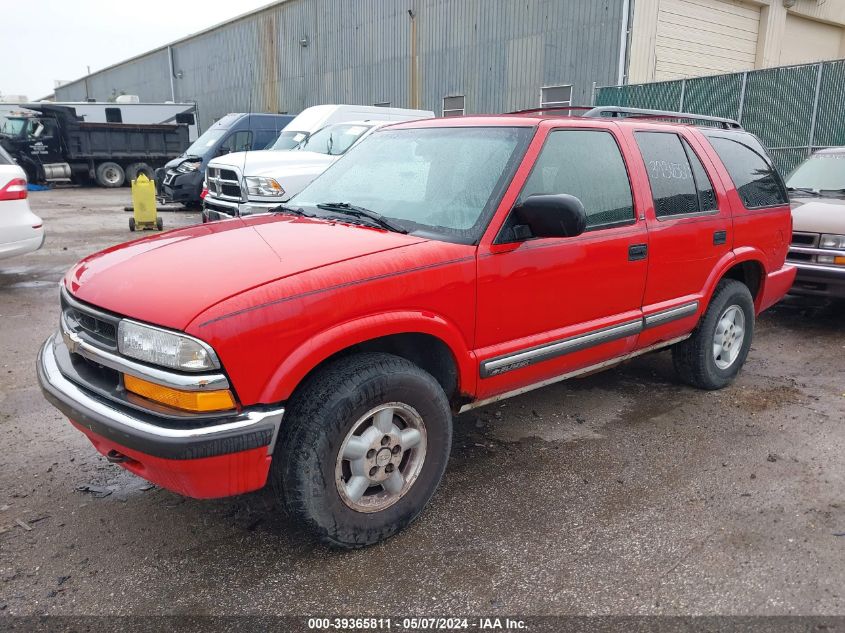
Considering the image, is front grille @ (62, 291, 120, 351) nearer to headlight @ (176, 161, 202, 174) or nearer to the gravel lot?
the gravel lot

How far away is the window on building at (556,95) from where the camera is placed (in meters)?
16.9

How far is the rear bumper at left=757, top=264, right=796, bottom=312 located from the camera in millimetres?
4977

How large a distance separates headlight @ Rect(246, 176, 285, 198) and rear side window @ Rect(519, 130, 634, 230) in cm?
658

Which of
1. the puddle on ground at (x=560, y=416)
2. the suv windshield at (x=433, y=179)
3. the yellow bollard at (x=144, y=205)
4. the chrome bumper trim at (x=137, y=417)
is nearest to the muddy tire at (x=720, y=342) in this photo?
the puddle on ground at (x=560, y=416)

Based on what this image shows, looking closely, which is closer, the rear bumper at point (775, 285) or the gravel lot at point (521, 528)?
the gravel lot at point (521, 528)

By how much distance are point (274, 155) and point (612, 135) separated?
7.31 m

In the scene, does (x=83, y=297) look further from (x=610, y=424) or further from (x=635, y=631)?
(x=610, y=424)

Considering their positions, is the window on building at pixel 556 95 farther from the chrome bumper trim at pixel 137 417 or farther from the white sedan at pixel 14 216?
the chrome bumper trim at pixel 137 417

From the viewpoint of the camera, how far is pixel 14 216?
7.10 meters

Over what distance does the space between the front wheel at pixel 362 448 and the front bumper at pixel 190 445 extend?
0.44ft

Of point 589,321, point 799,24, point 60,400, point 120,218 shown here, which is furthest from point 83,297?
point 799,24

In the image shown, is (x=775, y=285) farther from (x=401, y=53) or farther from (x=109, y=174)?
(x=109, y=174)

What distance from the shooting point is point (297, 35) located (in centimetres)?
2720

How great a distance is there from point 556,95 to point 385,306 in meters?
16.0
